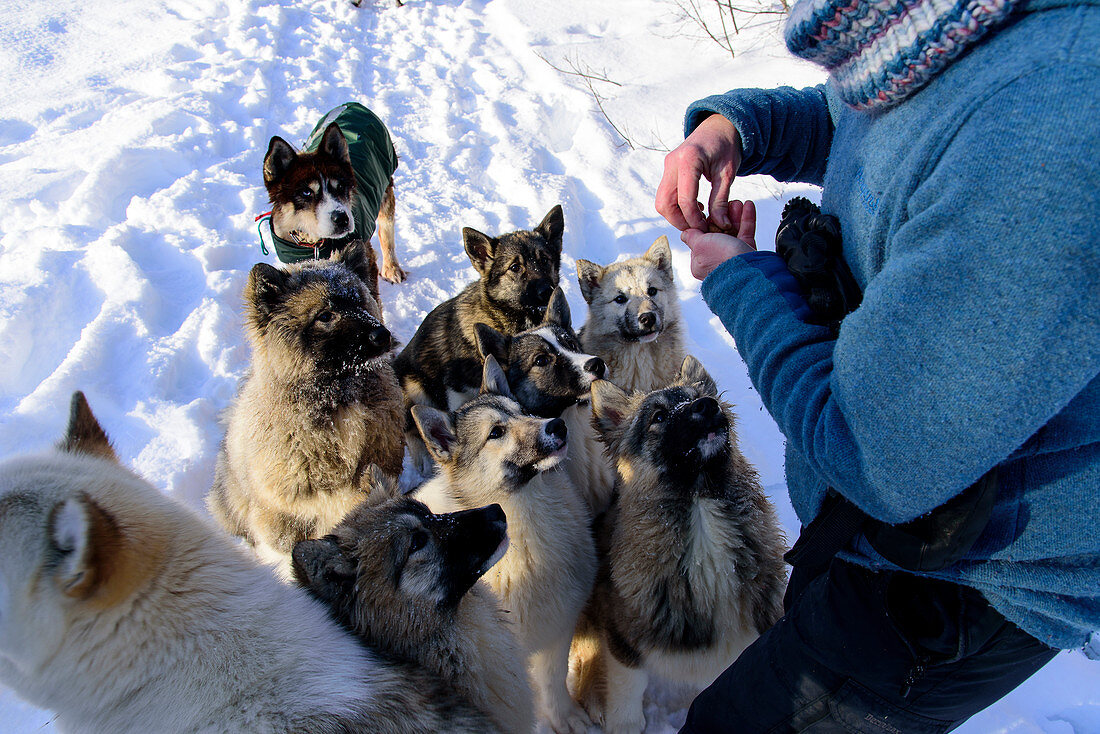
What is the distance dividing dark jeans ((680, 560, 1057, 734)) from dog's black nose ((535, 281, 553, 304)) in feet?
10.4

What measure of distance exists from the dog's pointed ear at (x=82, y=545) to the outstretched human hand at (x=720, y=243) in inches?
76.0

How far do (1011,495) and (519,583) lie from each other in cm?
205

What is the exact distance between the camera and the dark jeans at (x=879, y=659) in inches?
58.7

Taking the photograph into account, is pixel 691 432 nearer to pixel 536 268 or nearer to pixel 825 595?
pixel 825 595

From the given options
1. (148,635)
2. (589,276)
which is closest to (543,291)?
(589,276)

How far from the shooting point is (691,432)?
2.56 meters

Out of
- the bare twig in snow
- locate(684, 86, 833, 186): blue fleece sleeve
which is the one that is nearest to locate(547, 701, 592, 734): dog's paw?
locate(684, 86, 833, 186): blue fleece sleeve

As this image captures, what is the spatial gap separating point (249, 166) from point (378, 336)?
501cm

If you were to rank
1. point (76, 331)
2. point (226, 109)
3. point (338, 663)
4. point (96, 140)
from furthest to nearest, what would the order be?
point (226, 109) → point (96, 140) → point (76, 331) → point (338, 663)

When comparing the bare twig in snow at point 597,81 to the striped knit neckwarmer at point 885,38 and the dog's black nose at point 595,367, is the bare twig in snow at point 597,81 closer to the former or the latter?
the dog's black nose at point 595,367

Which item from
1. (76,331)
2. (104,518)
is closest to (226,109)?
(76,331)

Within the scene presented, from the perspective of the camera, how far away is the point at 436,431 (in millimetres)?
3203

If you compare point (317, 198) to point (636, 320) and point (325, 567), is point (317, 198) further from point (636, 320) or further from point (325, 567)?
point (325, 567)

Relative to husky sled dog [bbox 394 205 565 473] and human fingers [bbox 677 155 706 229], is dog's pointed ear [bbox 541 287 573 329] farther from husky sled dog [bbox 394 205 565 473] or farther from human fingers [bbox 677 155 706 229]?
human fingers [bbox 677 155 706 229]
